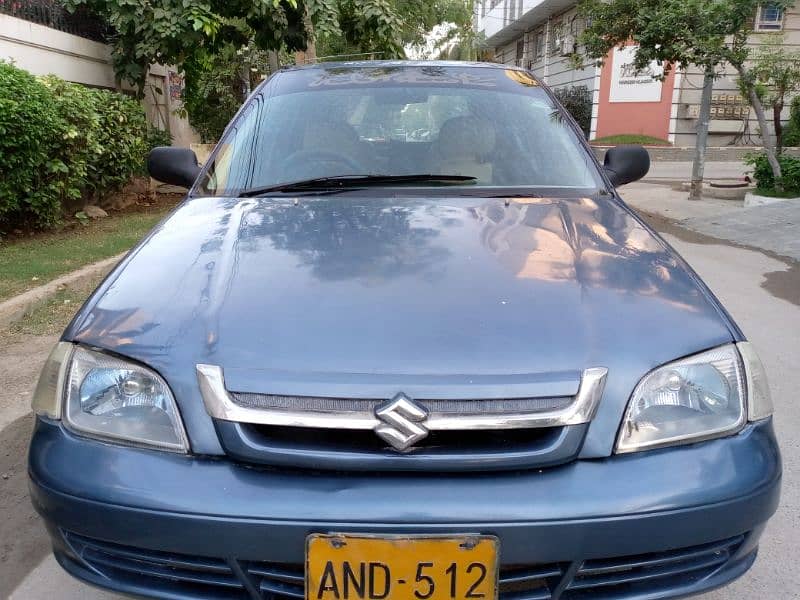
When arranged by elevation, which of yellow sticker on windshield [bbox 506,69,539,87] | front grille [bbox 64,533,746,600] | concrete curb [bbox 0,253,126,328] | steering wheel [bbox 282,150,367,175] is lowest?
concrete curb [bbox 0,253,126,328]

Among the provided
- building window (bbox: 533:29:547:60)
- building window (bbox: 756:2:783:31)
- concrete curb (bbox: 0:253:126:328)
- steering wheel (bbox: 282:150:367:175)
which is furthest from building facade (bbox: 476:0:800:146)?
steering wheel (bbox: 282:150:367:175)

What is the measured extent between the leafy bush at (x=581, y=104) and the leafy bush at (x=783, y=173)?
10.2m

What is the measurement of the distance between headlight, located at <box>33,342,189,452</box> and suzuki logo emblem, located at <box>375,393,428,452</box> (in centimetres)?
44

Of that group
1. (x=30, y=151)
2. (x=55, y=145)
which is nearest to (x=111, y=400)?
(x=30, y=151)

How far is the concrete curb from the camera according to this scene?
4.43 m

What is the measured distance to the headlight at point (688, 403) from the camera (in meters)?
1.53

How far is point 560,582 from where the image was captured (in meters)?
1.44

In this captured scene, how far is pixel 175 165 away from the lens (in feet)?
9.86

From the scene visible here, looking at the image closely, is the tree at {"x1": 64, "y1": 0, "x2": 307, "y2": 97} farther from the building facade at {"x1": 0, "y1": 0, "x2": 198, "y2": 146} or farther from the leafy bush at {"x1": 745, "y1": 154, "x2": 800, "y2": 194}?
the leafy bush at {"x1": 745, "y1": 154, "x2": 800, "y2": 194}

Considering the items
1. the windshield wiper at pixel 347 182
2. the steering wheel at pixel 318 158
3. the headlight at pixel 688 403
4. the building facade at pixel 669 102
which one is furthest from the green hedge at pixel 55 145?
the building facade at pixel 669 102

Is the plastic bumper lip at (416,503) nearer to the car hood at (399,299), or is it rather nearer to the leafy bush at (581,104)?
the car hood at (399,299)

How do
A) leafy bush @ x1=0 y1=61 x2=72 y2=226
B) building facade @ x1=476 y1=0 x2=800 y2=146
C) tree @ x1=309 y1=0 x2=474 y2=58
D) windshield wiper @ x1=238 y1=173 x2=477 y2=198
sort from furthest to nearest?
building facade @ x1=476 y1=0 x2=800 y2=146 < tree @ x1=309 y1=0 x2=474 y2=58 < leafy bush @ x1=0 y1=61 x2=72 y2=226 < windshield wiper @ x1=238 y1=173 x2=477 y2=198

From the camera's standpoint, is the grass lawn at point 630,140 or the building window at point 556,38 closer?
the grass lawn at point 630,140

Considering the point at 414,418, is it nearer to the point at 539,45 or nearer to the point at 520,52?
the point at 539,45
